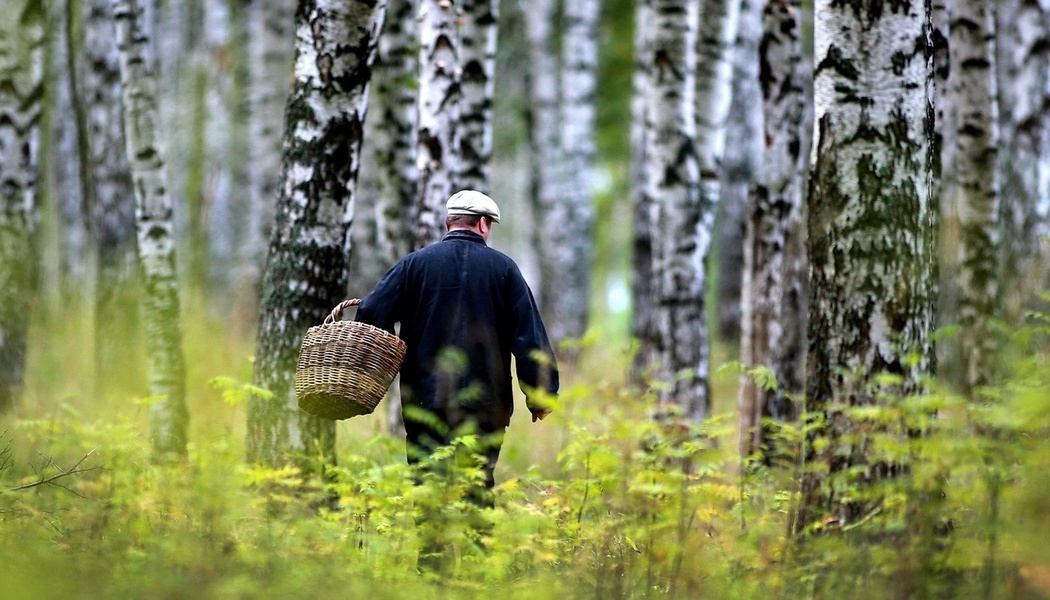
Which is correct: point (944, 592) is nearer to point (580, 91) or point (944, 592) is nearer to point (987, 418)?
point (987, 418)

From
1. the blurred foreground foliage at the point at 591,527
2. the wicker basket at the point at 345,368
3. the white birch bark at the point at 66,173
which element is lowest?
the blurred foreground foliage at the point at 591,527

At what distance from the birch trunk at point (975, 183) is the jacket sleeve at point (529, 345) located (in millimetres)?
5395

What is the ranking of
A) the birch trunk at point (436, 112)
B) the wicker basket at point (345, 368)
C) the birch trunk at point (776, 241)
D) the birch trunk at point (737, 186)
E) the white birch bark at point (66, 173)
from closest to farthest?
the wicker basket at point (345, 368) < the birch trunk at point (776, 241) < the birch trunk at point (436, 112) < the birch trunk at point (737, 186) < the white birch bark at point (66, 173)

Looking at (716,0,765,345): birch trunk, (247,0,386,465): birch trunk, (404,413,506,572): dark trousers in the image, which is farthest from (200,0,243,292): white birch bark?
(404,413,506,572): dark trousers

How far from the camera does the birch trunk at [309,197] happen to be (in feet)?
24.9

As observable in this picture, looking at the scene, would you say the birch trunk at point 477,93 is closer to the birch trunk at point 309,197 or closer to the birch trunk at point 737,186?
the birch trunk at point 309,197

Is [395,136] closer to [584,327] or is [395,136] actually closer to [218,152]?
[584,327]

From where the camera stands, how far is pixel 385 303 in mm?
7047

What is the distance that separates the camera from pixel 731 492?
6.67 meters

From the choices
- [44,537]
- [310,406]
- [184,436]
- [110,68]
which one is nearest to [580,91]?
[110,68]

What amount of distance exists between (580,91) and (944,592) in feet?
45.0

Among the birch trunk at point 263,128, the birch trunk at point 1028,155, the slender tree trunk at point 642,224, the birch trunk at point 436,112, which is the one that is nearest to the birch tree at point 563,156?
the slender tree trunk at point 642,224

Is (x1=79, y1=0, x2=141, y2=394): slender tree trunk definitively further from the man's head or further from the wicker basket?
the man's head

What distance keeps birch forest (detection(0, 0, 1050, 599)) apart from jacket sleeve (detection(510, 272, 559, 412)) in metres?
0.28
